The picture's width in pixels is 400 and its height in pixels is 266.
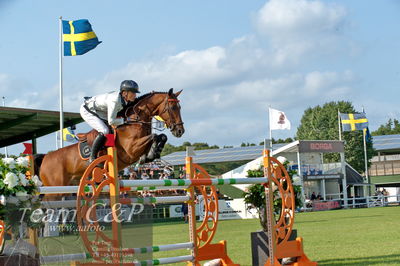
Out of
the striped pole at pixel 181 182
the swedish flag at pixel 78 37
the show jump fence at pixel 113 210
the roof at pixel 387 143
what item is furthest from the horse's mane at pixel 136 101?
the roof at pixel 387 143

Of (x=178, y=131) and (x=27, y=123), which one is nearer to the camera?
(x=178, y=131)

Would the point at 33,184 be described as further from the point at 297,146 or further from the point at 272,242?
the point at 297,146

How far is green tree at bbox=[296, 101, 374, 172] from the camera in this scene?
2295 inches

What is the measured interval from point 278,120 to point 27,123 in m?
15.8

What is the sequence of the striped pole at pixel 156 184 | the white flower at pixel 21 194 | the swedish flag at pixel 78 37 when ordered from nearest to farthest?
the white flower at pixel 21 194, the striped pole at pixel 156 184, the swedish flag at pixel 78 37

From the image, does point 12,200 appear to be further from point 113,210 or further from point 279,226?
point 279,226

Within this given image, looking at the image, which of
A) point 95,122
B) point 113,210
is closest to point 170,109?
point 95,122

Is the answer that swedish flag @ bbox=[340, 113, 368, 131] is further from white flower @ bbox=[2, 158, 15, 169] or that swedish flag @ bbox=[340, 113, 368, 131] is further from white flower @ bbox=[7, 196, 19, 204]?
white flower @ bbox=[7, 196, 19, 204]

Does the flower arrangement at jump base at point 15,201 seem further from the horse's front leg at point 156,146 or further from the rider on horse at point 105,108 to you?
the rider on horse at point 105,108

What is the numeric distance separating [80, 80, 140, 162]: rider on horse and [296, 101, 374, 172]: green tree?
166ft

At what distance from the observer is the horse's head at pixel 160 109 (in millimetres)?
7898

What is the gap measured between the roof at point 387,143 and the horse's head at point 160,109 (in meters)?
60.9

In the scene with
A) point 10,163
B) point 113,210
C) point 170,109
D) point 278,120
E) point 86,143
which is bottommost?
point 113,210

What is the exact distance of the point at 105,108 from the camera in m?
8.09
